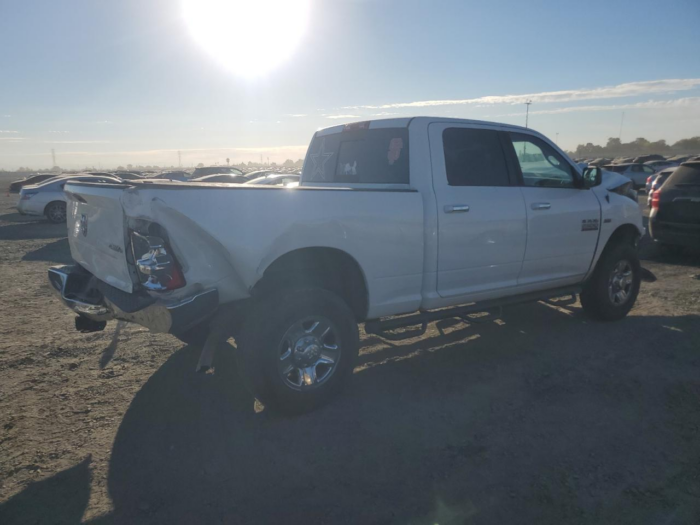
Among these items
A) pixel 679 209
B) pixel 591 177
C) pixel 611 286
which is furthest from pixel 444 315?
pixel 679 209

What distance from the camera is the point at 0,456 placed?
3.18 m

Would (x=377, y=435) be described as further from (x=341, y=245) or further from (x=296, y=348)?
(x=341, y=245)

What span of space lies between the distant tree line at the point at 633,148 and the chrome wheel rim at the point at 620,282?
9458cm

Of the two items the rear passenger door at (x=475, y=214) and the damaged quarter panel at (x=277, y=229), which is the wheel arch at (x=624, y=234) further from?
the damaged quarter panel at (x=277, y=229)

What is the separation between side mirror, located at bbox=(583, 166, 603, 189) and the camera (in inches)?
207

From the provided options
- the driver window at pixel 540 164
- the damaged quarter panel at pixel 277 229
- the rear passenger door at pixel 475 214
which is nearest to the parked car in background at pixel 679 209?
the driver window at pixel 540 164

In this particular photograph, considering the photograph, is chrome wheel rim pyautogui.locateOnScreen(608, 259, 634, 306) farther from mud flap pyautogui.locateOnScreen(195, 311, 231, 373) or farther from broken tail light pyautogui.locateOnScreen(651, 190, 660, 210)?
mud flap pyautogui.locateOnScreen(195, 311, 231, 373)

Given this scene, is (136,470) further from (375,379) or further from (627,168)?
(627,168)

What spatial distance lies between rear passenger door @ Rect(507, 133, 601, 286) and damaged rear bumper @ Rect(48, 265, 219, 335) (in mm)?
3171

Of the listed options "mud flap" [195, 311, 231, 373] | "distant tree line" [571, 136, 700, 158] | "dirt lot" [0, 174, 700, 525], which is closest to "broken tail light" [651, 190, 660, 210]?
"dirt lot" [0, 174, 700, 525]

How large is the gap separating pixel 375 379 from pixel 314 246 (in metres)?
1.45

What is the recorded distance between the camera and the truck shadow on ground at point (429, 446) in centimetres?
272

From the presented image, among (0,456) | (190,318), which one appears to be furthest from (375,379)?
(0,456)

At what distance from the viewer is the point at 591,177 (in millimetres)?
5297
